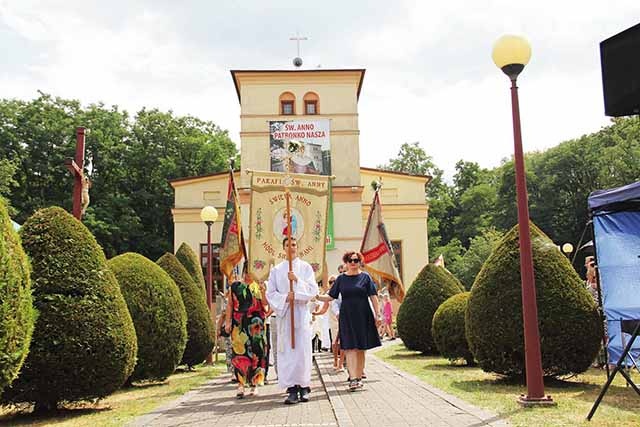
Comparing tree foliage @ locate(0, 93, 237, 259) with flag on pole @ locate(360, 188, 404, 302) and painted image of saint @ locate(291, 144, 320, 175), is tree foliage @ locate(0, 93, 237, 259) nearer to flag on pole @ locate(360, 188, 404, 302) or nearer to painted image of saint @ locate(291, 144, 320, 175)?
painted image of saint @ locate(291, 144, 320, 175)

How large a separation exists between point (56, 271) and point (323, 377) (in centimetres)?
592

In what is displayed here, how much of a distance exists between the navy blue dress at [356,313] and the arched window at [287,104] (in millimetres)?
26859

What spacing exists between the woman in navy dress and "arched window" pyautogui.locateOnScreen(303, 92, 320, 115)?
27027mm

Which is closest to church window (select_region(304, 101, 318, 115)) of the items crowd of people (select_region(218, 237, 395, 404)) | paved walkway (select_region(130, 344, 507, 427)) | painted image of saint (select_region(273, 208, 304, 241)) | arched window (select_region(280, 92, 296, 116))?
arched window (select_region(280, 92, 296, 116))

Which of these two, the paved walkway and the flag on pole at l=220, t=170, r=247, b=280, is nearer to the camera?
the paved walkway

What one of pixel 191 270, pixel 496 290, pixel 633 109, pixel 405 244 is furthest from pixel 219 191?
pixel 633 109

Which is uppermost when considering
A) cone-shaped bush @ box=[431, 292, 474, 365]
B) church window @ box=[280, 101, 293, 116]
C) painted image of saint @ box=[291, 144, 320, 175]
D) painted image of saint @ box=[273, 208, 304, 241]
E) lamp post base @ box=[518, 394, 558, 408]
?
church window @ box=[280, 101, 293, 116]

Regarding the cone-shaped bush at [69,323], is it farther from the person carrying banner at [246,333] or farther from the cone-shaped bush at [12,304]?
the person carrying banner at [246,333]

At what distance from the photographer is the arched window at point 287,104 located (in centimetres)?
3672

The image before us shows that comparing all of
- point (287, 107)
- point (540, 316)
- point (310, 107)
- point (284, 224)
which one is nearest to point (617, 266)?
point (540, 316)

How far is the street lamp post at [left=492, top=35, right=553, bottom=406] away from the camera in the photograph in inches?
333

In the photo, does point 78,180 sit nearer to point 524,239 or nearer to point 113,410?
point 113,410

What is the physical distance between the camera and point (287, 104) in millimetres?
36906

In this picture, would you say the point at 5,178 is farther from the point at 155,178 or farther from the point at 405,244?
the point at 405,244
